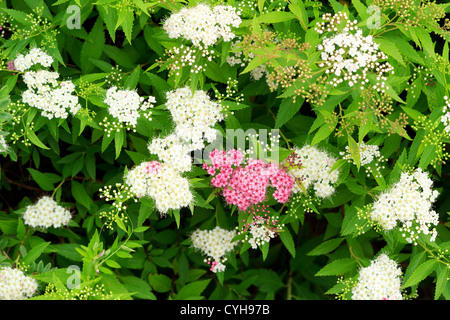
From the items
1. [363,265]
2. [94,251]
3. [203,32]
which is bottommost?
[363,265]

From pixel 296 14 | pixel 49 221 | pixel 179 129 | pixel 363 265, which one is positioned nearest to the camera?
pixel 296 14

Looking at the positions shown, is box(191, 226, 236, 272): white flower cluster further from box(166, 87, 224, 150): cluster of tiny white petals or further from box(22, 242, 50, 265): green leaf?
box(22, 242, 50, 265): green leaf

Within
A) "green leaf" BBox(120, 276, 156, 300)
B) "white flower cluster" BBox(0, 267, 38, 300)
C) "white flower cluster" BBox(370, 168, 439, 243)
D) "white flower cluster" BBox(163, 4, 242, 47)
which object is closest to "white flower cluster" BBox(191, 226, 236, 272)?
"green leaf" BBox(120, 276, 156, 300)

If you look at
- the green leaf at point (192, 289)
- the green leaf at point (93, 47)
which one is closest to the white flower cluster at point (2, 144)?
the green leaf at point (93, 47)

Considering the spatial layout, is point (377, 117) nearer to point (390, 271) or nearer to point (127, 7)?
point (390, 271)

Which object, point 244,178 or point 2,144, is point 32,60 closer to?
point 2,144

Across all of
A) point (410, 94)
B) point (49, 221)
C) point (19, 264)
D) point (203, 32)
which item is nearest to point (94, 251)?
point (19, 264)

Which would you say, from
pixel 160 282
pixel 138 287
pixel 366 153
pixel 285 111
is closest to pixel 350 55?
pixel 285 111
